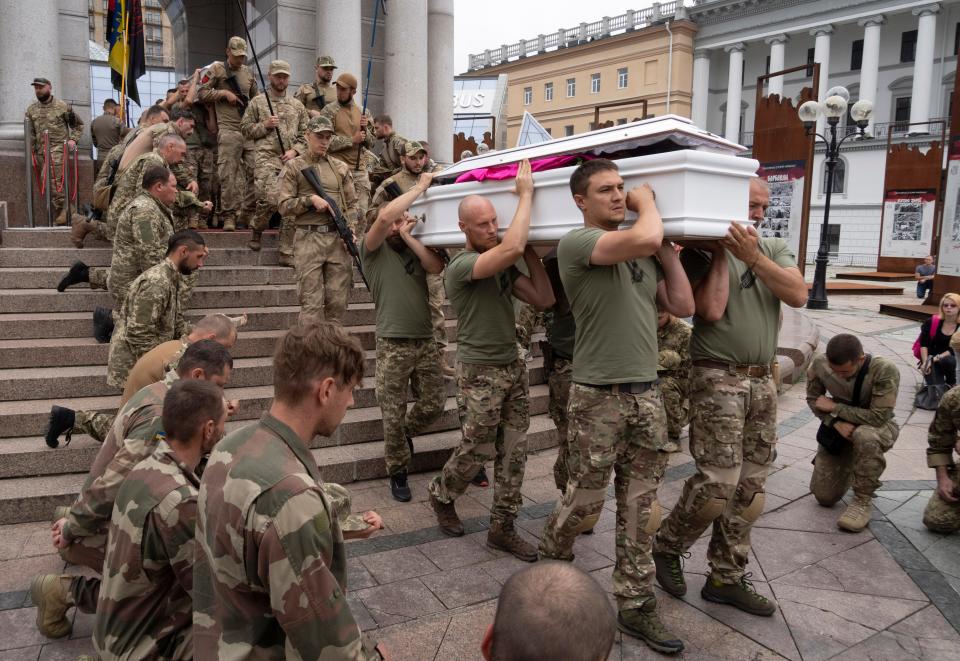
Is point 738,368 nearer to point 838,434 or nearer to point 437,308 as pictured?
point 838,434

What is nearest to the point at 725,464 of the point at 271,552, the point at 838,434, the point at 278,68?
the point at 838,434

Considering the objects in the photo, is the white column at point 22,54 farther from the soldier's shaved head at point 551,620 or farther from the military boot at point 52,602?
the soldier's shaved head at point 551,620

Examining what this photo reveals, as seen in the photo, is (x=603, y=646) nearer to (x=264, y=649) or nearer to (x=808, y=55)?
(x=264, y=649)

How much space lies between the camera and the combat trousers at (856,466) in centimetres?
491

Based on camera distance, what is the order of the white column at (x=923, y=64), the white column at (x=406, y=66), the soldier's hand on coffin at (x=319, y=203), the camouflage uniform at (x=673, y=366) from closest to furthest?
the camouflage uniform at (x=673, y=366)
the soldier's hand on coffin at (x=319, y=203)
the white column at (x=406, y=66)
the white column at (x=923, y=64)

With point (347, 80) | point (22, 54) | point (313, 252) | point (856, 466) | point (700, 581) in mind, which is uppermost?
point (22, 54)

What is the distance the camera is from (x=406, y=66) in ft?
37.2

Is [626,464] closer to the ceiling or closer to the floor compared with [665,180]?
closer to the floor

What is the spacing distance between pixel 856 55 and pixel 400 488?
49.8 metres

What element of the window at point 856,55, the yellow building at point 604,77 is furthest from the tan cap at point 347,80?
the window at point 856,55

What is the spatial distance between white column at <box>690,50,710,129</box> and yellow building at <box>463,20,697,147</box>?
621 millimetres

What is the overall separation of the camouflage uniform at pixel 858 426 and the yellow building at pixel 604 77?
4232 cm

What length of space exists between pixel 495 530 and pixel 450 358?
316 cm

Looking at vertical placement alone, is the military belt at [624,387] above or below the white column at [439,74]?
below
